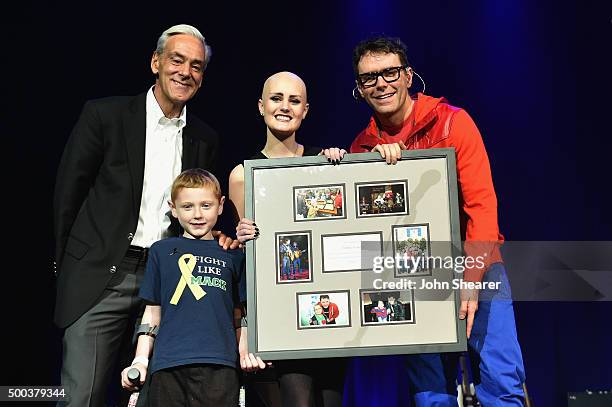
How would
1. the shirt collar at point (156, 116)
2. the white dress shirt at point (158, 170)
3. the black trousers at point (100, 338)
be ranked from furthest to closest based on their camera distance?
the shirt collar at point (156, 116) → the white dress shirt at point (158, 170) → the black trousers at point (100, 338)

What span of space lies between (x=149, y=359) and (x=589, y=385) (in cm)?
384

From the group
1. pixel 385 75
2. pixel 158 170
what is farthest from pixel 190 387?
pixel 385 75

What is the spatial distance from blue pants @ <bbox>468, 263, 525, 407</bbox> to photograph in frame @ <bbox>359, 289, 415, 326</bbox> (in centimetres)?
28

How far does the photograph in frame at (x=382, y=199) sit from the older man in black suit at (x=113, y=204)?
80cm

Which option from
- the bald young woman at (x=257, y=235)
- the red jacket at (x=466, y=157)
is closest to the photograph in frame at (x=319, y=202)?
the bald young woman at (x=257, y=235)

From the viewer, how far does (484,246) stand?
105 inches

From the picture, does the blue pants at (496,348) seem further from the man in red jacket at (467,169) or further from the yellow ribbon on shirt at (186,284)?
the yellow ribbon on shirt at (186,284)

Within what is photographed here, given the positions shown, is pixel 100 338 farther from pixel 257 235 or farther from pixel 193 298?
pixel 257 235

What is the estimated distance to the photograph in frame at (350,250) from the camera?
260 centimetres

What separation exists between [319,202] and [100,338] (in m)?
1.01

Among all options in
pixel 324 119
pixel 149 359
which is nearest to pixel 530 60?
pixel 324 119

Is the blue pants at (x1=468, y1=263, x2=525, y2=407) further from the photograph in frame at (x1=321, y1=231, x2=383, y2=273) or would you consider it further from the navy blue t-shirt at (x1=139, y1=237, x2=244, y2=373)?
the navy blue t-shirt at (x1=139, y1=237, x2=244, y2=373)

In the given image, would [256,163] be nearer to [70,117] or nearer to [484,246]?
[484,246]

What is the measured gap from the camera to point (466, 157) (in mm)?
2744
